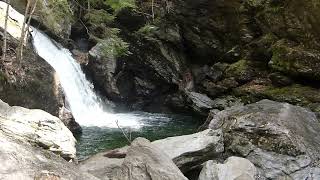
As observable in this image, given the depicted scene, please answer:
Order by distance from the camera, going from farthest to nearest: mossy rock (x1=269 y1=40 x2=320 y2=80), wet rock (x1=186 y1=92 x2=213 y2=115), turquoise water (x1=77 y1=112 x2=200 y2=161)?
1. wet rock (x1=186 y1=92 x2=213 y2=115)
2. mossy rock (x1=269 y1=40 x2=320 y2=80)
3. turquoise water (x1=77 y1=112 x2=200 y2=161)

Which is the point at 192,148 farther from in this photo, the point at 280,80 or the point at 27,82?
the point at 280,80

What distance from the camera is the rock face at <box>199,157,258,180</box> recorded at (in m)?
7.90

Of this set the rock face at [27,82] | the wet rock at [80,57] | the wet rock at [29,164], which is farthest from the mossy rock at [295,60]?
the wet rock at [29,164]

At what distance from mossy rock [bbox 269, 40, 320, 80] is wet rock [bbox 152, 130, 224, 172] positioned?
8.46 metres

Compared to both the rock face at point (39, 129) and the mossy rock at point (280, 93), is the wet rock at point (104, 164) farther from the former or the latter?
the mossy rock at point (280, 93)

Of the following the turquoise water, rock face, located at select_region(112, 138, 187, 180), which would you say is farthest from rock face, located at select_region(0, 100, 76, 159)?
the turquoise water

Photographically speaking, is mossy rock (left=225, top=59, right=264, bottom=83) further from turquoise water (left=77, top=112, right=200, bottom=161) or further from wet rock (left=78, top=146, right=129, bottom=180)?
wet rock (left=78, top=146, right=129, bottom=180)

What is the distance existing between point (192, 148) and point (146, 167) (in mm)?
2318

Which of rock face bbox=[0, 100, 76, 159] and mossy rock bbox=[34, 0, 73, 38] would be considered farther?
mossy rock bbox=[34, 0, 73, 38]

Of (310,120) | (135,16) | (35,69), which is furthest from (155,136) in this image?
(135,16)

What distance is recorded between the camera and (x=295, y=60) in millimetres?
16891

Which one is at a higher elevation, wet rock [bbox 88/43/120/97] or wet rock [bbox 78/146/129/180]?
wet rock [bbox 78/146/129/180]

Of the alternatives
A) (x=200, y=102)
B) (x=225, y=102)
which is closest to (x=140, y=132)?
(x=200, y=102)

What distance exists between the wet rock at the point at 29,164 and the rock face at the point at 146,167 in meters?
1.69
